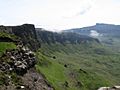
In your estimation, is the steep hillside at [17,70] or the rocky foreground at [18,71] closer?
the rocky foreground at [18,71]

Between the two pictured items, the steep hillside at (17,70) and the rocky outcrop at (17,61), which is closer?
the steep hillside at (17,70)

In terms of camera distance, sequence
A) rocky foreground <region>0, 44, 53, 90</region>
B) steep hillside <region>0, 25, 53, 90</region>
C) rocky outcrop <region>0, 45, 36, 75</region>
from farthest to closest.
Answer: rocky outcrop <region>0, 45, 36, 75</region> → steep hillside <region>0, 25, 53, 90</region> → rocky foreground <region>0, 44, 53, 90</region>

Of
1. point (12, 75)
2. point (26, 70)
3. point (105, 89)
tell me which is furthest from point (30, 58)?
point (105, 89)

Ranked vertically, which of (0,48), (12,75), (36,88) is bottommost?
(36,88)

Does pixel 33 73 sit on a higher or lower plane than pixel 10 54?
lower

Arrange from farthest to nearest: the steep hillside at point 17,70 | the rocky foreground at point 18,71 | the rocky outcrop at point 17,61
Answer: the rocky outcrop at point 17,61 < the steep hillside at point 17,70 < the rocky foreground at point 18,71

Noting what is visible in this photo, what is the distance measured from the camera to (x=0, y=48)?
129m

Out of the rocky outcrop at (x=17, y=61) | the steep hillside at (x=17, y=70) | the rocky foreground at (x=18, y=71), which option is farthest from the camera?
the rocky outcrop at (x=17, y=61)

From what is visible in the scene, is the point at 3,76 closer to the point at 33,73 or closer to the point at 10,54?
the point at 10,54

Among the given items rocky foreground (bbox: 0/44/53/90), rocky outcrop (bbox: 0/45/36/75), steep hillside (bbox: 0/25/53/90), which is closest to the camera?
rocky foreground (bbox: 0/44/53/90)

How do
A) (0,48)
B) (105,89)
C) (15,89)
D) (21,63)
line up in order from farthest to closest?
(0,48), (21,63), (15,89), (105,89)

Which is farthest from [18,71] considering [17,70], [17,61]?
[17,61]

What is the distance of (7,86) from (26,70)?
18.2m

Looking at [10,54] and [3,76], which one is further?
[10,54]
